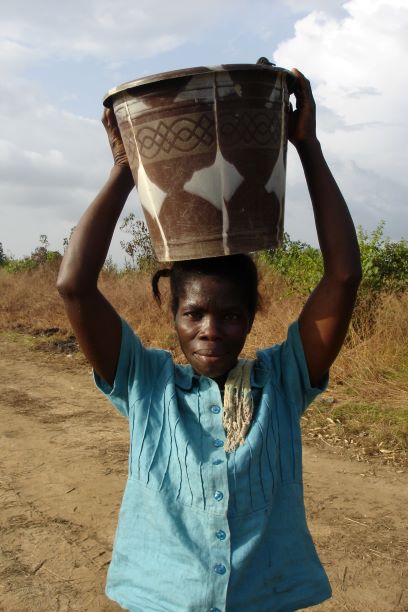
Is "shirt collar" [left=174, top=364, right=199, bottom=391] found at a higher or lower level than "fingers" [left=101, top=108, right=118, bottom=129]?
lower

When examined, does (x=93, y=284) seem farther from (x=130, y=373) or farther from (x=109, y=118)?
(x=109, y=118)

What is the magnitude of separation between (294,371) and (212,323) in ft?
0.81

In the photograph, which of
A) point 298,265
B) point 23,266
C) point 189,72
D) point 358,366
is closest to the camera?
point 189,72

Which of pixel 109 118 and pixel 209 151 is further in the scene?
pixel 109 118

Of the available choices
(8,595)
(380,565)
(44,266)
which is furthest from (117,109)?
(44,266)

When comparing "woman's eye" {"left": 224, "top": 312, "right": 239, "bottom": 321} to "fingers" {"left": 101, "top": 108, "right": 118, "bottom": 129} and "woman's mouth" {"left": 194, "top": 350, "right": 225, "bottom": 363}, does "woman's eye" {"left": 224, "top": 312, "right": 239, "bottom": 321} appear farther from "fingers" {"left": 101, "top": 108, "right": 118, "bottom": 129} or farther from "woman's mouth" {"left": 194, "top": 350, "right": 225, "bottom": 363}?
"fingers" {"left": 101, "top": 108, "right": 118, "bottom": 129}

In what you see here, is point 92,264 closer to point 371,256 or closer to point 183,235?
point 183,235

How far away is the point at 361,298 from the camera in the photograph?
674 centimetres

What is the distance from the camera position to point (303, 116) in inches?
62.9

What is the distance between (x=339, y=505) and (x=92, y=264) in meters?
2.70

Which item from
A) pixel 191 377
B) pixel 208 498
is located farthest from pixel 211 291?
pixel 208 498

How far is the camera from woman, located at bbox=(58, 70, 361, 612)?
57.9 inches

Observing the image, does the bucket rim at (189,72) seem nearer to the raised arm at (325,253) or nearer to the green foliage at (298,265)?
the raised arm at (325,253)

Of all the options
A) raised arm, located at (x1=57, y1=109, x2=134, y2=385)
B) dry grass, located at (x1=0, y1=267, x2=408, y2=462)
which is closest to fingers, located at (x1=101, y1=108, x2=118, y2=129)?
raised arm, located at (x1=57, y1=109, x2=134, y2=385)
